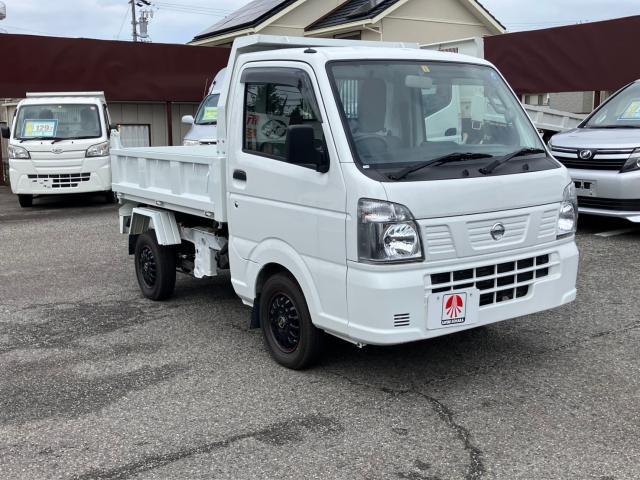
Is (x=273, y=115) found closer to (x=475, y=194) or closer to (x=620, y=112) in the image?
(x=475, y=194)

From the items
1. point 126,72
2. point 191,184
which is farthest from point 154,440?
point 126,72

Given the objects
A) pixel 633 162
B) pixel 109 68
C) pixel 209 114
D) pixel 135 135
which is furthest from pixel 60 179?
pixel 633 162

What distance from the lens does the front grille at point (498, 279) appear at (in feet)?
13.0

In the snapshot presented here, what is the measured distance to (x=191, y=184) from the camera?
5.71 m

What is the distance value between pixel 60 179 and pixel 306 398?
33.3ft

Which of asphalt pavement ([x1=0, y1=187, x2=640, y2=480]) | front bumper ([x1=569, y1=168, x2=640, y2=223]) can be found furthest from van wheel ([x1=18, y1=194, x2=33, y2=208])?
front bumper ([x1=569, y1=168, x2=640, y2=223])

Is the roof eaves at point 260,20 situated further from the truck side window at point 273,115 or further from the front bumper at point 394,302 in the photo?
the front bumper at point 394,302

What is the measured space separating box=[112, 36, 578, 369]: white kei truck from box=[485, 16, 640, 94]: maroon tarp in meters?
9.71

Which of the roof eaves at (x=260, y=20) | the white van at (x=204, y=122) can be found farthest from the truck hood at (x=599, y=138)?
the roof eaves at (x=260, y=20)

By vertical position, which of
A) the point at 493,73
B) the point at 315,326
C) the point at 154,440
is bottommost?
the point at 154,440

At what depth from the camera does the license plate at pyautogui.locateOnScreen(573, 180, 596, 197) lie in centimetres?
863

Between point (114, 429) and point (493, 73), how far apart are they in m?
3.53

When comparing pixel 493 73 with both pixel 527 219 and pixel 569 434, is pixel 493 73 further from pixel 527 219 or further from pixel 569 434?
pixel 569 434

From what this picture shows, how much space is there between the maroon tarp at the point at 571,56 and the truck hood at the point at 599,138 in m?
4.54
